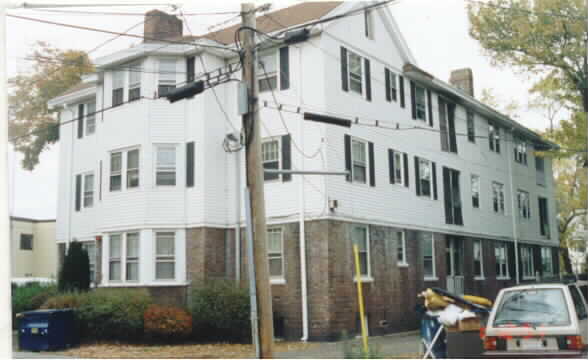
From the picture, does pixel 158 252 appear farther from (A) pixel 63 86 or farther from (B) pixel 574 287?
(B) pixel 574 287

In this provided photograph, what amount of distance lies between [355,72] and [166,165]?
6.09 m

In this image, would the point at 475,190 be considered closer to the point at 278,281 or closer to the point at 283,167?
the point at 283,167

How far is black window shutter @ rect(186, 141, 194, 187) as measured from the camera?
17.5m

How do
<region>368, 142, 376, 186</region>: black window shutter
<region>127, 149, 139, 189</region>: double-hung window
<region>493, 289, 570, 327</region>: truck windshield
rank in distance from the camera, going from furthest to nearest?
<region>127, 149, 139, 189</region>: double-hung window → <region>368, 142, 376, 186</region>: black window shutter → <region>493, 289, 570, 327</region>: truck windshield

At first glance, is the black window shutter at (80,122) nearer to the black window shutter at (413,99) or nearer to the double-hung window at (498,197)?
the black window shutter at (413,99)

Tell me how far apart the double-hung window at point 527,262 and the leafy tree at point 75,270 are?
1770 cm

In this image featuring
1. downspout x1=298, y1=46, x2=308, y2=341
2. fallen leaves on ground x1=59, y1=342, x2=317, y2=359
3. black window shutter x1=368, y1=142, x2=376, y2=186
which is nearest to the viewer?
fallen leaves on ground x1=59, y1=342, x2=317, y2=359

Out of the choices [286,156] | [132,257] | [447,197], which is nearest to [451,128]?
[447,197]

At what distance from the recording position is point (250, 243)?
360 inches

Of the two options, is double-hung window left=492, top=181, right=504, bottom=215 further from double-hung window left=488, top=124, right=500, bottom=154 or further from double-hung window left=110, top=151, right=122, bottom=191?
double-hung window left=110, top=151, right=122, bottom=191

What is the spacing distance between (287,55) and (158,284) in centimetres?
732

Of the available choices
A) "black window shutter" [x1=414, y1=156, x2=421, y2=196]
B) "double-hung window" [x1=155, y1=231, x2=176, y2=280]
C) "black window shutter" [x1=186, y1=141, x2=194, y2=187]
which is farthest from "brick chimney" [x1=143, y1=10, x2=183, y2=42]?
"black window shutter" [x1=414, y1=156, x2=421, y2=196]

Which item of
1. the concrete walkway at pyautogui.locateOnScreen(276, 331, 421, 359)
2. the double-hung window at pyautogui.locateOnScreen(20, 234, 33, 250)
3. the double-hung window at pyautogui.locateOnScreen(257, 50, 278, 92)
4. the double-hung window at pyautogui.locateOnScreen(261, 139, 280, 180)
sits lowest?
the concrete walkway at pyautogui.locateOnScreen(276, 331, 421, 359)

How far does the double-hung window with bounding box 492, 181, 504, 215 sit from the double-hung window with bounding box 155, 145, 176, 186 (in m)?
13.3
